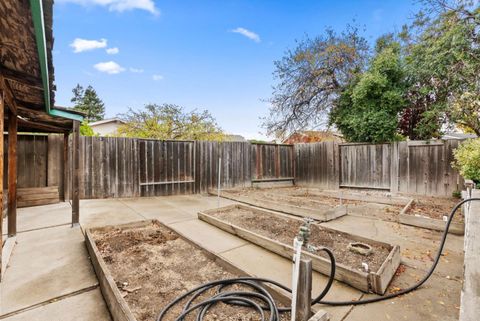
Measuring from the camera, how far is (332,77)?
908cm

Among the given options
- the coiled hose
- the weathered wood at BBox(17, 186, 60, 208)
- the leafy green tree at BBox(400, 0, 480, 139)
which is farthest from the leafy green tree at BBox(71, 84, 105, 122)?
the coiled hose

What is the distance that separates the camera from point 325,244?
289 centimetres

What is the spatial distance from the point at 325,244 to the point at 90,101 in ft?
124

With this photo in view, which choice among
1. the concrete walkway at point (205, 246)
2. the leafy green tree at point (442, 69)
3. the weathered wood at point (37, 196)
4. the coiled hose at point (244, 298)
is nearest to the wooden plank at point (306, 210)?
the concrete walkway at point (205, 246)

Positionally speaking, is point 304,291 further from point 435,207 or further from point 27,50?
point 435,207

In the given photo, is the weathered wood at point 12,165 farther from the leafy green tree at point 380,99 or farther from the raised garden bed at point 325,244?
the leafy green tree at point 380,99

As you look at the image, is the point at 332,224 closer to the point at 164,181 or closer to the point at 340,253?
the point at 340,253

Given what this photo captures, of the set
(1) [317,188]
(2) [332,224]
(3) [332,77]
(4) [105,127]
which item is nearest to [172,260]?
(2) [332,224]

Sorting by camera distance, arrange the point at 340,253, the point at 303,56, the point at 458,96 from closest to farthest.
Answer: the point at 340,253, the point at 458,96, the point at 303,56

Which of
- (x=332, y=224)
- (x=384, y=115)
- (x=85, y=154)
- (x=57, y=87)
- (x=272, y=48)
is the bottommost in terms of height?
(x=332, y=224)

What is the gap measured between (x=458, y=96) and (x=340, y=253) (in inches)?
267

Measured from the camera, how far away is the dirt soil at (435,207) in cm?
423

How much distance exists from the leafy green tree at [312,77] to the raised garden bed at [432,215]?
5.10 metres

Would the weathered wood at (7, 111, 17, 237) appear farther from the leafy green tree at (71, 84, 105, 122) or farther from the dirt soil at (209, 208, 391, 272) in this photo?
the leafy green tree at (71, 84, 105, 122)
